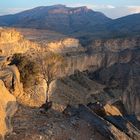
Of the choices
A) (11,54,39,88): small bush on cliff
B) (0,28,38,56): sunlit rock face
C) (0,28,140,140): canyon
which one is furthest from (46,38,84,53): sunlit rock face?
(11,54,39,88): small bush on cliff

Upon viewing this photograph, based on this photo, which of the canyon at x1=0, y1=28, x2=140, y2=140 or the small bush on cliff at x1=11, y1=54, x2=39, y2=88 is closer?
the canyon at x1=0, y1=28, x2=140, y2=140

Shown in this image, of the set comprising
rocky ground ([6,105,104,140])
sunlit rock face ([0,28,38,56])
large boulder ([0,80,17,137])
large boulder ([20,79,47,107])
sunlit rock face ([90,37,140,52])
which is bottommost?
sunlit rock face ([90,37,140,52])

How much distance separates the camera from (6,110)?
1333 centimetres

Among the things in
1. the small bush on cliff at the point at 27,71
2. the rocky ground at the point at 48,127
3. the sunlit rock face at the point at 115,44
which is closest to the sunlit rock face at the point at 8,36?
the sunlit rock face at the point at 115,44

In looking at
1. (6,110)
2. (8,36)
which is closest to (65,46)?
(8,36)

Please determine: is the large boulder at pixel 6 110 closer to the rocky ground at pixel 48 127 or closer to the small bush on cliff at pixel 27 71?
the rocky ground at pixel 48 127

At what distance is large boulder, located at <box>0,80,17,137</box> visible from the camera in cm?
1203

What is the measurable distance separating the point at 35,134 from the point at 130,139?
2.74m

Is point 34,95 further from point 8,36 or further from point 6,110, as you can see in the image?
point 8,36

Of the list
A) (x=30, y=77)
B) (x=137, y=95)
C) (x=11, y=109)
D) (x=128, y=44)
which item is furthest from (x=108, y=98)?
(x=128, y=44)

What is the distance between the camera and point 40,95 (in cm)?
3014

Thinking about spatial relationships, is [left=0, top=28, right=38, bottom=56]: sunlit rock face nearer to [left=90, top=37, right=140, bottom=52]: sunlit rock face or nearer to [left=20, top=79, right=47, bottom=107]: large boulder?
[left=90, top=37, right=140, bottom=52]: sunlit rock face

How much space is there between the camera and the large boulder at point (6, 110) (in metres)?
12.0

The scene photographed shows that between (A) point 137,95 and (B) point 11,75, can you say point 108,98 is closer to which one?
(A) point 137,95
